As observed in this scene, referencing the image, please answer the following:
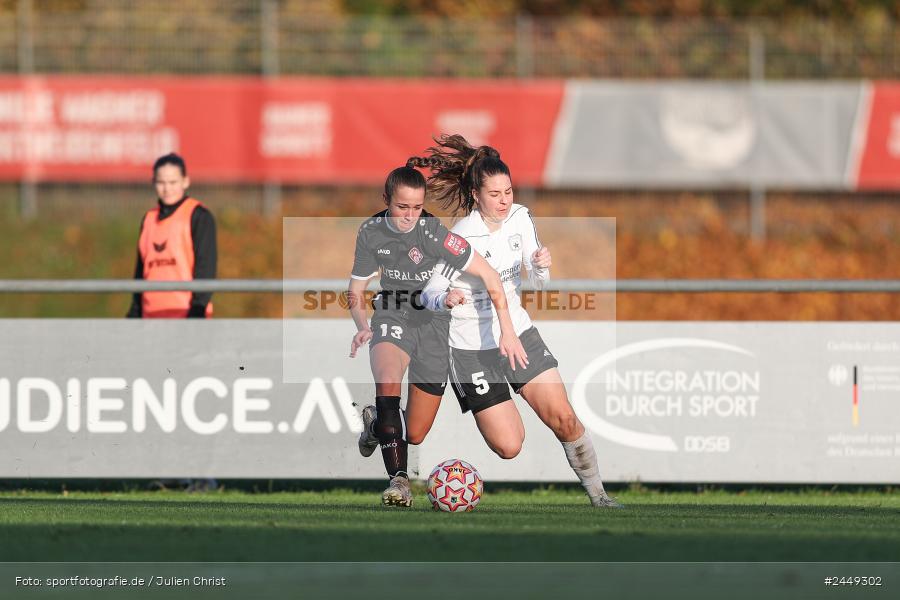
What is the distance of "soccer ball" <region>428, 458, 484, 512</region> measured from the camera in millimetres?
7664

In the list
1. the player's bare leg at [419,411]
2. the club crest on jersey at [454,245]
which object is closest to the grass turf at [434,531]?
the player's bare leg at [419,411]

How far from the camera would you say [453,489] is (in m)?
7.68

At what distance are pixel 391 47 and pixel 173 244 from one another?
9.09m

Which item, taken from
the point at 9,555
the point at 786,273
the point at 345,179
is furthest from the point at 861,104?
the point at 9,555

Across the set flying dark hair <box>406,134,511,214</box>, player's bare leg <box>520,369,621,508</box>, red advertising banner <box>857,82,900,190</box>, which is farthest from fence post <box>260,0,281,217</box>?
player's bare leg <box>520,369,621,508</box>

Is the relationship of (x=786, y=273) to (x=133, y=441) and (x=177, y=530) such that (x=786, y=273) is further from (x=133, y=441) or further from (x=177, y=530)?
(x=177, y=530)

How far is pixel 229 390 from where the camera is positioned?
351 inches

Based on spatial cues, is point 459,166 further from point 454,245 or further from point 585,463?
point 585,463

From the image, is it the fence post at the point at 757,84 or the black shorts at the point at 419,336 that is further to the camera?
the fence post at the point at 757,84

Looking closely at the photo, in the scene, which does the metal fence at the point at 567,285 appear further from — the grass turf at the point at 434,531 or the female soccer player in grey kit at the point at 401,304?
the grass turf at the point at 434,531

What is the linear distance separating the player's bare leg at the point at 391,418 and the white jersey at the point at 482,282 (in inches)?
13.4

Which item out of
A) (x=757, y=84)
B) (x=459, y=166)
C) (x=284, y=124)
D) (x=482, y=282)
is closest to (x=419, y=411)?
(x=482, y=282)

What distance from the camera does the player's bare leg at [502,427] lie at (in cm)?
805

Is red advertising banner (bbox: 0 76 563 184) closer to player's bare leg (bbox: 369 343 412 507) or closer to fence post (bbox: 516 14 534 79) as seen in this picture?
fence post (bbox: 516 14 534 79)
